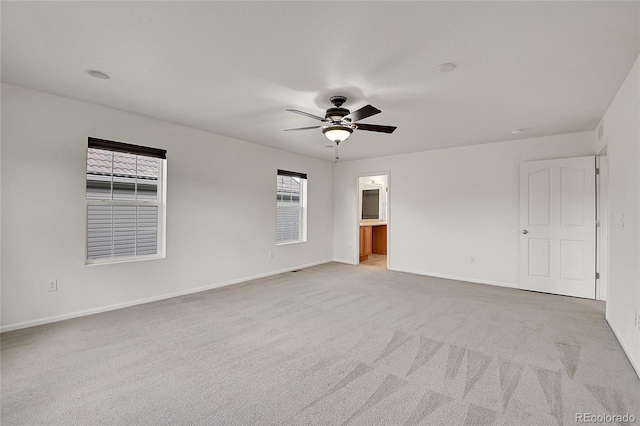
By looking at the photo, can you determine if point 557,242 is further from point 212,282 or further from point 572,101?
point 212,282

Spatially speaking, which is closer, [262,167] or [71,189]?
[71,189]

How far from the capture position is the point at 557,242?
14.7 ft

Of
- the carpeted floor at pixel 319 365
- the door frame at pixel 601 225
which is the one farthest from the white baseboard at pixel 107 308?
the door frame at pixel 601 225

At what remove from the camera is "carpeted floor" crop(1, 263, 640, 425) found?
185 cm

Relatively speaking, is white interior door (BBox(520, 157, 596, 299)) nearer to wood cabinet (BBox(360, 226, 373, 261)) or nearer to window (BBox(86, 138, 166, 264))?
wood cabinet (BBox(360, 226, 373, 261))

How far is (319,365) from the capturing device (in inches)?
94.3

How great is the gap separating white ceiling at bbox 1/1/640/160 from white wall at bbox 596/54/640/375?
27cm

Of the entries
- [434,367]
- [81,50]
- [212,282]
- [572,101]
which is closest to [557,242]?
[572,101]

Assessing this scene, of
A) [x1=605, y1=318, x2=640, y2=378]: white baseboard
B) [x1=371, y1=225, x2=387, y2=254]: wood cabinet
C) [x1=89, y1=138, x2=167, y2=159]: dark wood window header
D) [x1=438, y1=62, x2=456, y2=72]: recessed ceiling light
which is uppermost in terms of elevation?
[x1=438, y1=62, x2=456, y2=72]: recessed ceiling light

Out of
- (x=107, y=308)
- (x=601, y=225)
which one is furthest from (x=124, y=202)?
(x=601, y=225)

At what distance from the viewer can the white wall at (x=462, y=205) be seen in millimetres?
4898

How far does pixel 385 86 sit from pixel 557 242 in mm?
3728

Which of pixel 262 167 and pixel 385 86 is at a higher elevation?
pixel 385 86

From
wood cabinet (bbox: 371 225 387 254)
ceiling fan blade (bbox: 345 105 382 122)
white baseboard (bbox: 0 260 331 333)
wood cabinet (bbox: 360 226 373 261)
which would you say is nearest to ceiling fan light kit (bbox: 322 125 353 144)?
ceiling fan blade (bbox: 345 105 382 122)
